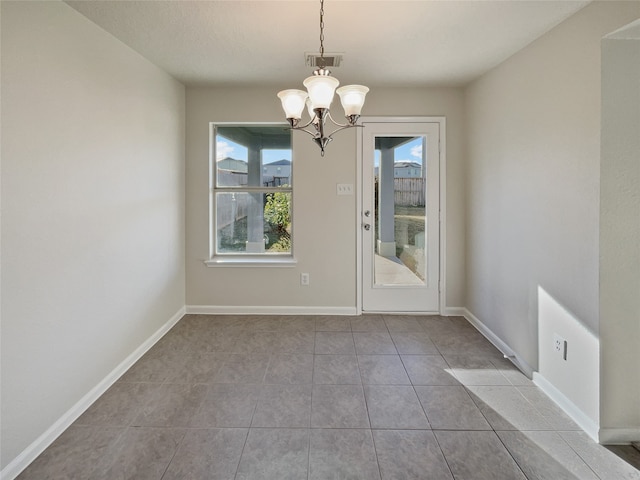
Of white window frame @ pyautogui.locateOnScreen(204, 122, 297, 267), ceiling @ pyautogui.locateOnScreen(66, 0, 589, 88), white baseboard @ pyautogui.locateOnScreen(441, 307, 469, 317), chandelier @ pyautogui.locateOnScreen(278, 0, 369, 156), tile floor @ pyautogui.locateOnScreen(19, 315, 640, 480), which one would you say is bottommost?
tile floor @ pyautogui.locateOnScreen(19, 315, 640, 480)

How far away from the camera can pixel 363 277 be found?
353cm

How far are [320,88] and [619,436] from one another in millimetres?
2285

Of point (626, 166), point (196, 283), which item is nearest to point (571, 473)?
point (626, 166)

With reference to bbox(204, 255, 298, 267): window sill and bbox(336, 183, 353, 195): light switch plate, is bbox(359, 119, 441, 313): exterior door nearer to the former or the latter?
bbox(336, 183, 353, 195): light switch plate

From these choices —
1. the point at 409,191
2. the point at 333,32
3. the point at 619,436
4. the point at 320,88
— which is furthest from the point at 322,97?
the point at 619,436

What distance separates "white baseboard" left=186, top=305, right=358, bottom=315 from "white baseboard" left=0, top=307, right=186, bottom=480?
29.9 inches

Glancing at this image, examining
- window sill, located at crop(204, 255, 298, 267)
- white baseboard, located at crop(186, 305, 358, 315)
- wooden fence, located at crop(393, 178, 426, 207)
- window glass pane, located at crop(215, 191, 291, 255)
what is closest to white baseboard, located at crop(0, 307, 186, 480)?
white baseboard, located at crop(186, 305, 358, 315)

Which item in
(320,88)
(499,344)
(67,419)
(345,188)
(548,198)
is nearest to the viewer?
(320,88)

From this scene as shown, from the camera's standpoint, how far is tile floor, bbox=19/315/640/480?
5.01 feet

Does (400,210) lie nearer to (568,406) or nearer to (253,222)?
(253,222)

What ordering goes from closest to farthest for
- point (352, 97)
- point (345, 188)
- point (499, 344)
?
1. point (352, 97)
2. point (499, 344)
3. point (345, 188)

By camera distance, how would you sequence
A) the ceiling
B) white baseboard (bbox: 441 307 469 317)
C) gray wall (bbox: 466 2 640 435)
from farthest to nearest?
white baseboard (bbox: 441 307 469 317)
the ceiling
gray wall (bbox: 466 2 640 435)

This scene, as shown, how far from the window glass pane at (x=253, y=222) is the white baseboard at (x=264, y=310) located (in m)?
0.59

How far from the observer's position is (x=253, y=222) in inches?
142
